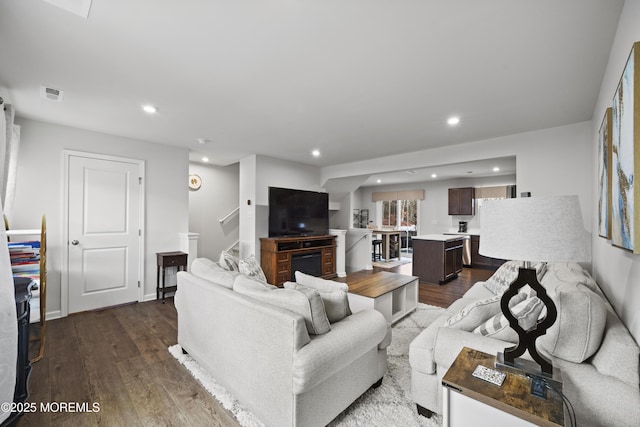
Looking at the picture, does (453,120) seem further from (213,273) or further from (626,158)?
(213,273)

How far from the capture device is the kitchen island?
16.9 feet

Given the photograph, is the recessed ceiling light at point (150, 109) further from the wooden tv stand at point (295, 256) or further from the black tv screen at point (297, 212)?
the wooden tv stand at point (295, 256)

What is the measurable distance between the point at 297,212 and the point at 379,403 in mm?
3897

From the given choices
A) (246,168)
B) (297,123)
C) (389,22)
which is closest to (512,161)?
(297,123)

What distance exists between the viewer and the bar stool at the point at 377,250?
8281 millimetres

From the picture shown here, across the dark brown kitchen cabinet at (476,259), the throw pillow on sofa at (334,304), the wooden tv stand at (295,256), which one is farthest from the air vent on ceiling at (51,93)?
the dark brown kitchen cabinet at (476,259)

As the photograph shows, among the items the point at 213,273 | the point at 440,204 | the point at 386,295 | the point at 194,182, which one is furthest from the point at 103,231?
the point at 440,204

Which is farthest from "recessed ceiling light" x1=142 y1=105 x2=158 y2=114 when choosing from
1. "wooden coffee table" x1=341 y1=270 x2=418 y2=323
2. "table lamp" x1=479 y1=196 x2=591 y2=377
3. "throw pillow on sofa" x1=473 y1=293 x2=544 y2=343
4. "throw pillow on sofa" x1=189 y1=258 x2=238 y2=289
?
"throw pillow on sofa" x1=473 y1=293 x2=544 y2=343

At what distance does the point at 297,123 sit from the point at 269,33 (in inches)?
65.1

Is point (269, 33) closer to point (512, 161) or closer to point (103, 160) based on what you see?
point (103, 160)

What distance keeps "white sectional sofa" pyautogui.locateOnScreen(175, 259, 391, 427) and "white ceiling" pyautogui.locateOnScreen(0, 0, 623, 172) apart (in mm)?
1608

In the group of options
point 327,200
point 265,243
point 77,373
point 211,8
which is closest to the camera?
point 211,8

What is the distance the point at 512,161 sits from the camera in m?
4.87

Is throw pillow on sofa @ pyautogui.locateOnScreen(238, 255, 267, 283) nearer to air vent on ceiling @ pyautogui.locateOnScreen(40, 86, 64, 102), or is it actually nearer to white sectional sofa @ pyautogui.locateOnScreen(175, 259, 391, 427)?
white sectional sofa @ pyautogui.locateOnScreen(175, 259, 391, 427)
